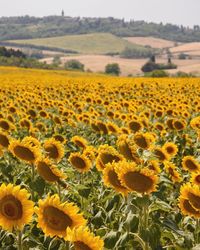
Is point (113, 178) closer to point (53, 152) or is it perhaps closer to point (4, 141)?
point (53, 152)

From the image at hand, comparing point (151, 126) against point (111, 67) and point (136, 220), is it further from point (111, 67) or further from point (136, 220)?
point (111, 67)

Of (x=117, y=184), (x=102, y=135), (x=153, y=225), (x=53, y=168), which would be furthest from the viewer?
(x=102, y=135)

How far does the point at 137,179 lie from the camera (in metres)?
3.63

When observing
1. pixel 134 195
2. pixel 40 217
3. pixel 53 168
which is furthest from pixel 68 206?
pixel 53 168

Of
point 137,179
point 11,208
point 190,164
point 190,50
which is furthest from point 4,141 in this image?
point 190,50

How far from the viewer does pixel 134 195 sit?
3.81 metres

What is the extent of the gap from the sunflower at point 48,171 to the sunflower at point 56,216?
125cm

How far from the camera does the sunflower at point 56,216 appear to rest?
3.08 metres

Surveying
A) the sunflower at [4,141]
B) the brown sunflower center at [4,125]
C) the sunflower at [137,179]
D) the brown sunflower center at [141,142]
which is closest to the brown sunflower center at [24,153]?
the sunflower at [4,141]

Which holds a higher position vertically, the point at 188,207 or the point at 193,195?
the point at 193,195

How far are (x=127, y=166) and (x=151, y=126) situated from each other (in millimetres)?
7728

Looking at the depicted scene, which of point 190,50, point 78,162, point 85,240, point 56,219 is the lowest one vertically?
point 190,50

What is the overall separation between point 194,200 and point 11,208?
1.24m

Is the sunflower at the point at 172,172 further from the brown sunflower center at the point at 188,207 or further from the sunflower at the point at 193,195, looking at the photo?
the sunflower at the point at 193,195
